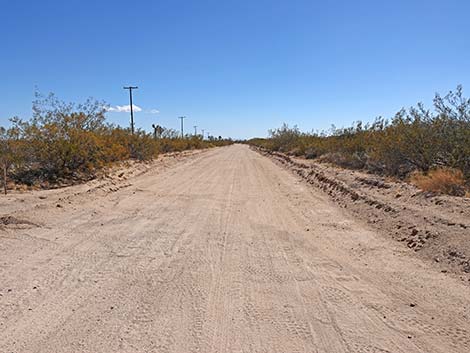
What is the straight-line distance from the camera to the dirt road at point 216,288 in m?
4.79

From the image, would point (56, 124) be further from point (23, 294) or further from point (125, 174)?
point (23, 294)

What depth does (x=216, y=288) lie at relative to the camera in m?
6.34

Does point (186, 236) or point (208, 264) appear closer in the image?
point (208, 264)

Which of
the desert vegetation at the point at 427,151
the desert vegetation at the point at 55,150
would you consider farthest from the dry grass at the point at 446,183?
the desert vegetation at the point at 55,150

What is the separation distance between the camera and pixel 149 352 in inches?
176

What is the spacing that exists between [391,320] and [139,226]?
669cm

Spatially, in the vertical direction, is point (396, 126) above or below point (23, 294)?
above

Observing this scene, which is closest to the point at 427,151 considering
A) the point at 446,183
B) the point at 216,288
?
the point at 446,183

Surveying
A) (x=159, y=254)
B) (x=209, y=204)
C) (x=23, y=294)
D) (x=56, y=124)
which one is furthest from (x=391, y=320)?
(x=56, y=124)

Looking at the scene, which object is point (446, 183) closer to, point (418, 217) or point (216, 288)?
point (418, 217)

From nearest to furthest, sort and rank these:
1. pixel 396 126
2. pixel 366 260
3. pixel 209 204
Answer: pixel 366 260
pixel 209 204
pixel 396 126

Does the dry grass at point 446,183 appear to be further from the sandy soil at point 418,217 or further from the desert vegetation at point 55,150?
the desert vegetation at point 55,150

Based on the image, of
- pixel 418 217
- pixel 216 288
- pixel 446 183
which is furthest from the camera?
pixel 446 183

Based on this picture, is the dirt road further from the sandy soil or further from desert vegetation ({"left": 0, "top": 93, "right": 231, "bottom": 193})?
desert vegetation ({"left": 0, "top": 93, "right": 231, "bottom": 193})
